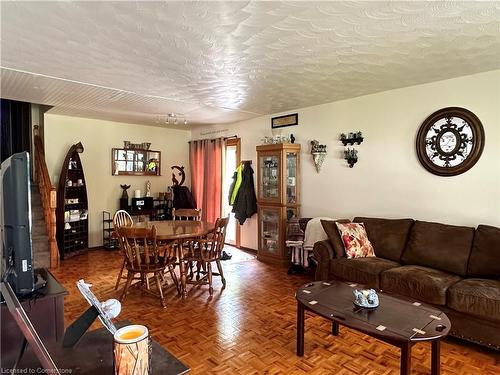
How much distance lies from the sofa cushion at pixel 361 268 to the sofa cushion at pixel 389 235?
14 cm

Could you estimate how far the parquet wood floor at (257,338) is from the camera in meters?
2.21

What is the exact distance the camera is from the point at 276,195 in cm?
482

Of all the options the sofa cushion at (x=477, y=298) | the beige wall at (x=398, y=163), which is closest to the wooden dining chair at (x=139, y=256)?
the beige wall at (x=398, y=163)

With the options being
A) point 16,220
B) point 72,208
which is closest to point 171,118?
point 72,208

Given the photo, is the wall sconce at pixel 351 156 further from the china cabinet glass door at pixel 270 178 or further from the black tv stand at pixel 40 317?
the black tv stand at pixel 40 317

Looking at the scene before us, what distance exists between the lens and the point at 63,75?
125 inches

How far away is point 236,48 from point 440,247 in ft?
8.60

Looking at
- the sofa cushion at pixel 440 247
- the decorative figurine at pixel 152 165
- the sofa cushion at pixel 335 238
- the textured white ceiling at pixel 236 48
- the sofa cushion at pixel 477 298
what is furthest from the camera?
the decorative figurine at pixel 152 165

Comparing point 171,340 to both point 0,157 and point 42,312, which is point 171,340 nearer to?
point 42,312

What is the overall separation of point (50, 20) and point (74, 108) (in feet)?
10.0

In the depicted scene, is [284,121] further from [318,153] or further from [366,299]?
[366,299]

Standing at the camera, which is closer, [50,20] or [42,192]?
[50,20]

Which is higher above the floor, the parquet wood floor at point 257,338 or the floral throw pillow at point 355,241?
the floral throw pillow at point 355,241

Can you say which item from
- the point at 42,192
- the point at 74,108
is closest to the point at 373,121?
the point at 74,108
